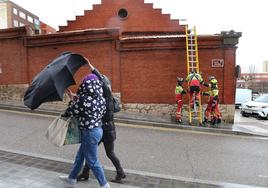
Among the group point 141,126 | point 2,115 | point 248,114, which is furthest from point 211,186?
point 248,114

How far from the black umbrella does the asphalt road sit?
247 cm

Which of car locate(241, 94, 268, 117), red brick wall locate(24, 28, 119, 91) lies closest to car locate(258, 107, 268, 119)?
car locate(241, 94, 268, 117)

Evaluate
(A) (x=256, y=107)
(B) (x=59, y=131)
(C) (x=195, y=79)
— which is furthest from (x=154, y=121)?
(A) (x=256, y=107)

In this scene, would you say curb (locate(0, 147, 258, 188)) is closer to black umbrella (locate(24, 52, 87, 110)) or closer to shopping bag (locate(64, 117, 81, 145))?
shopping bag (locate(64, 117, 81, 145))

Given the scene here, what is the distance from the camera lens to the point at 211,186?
205 inches

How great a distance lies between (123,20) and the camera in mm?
18891

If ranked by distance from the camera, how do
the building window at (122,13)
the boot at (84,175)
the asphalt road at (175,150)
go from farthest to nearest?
the building window at (122,13)
the asphalt road at (175,150)
the boot at (84,175)

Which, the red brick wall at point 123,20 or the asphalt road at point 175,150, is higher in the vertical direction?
the red brick wall at point 123,20

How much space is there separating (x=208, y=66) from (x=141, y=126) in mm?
4250

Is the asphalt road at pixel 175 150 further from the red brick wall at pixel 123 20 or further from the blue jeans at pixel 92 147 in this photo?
the red brick wall at pixel 123 20

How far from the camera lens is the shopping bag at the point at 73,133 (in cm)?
453

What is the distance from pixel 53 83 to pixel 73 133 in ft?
2.92

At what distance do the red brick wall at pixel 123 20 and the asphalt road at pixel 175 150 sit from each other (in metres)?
9.80

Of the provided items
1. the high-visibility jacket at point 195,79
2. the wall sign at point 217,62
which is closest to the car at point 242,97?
the wall sign at point 217,62
